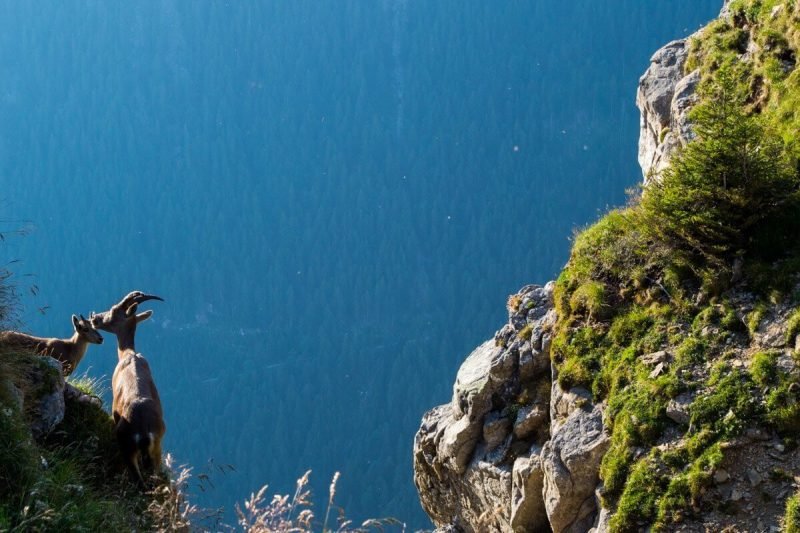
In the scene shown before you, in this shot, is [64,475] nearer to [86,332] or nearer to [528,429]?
[86,332]

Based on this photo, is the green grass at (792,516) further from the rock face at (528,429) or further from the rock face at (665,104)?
the rock face at (665,104)

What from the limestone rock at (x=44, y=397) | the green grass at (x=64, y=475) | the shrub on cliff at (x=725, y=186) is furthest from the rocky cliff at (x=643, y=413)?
the limestone rock at (x=44, y=397)

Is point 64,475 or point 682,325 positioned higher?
point 682,325

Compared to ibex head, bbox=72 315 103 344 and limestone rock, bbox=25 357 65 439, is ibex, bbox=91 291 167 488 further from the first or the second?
ibex head, bbox=72 315 103 344

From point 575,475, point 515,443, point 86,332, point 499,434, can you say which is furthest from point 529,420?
point 86,332

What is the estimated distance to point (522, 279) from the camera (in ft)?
315

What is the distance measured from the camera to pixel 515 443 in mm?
11867

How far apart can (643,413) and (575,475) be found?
1078mm

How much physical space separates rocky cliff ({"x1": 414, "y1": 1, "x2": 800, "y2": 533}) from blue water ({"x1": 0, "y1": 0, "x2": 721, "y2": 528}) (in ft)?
225

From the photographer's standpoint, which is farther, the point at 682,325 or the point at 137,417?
the point at 682,325

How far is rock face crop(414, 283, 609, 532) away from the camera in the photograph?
32.7 ft

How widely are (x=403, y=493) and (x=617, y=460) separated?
203 ft

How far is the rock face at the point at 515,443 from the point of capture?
9953 mm

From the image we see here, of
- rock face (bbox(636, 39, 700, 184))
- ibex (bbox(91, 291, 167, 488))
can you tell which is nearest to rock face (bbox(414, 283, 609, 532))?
rock face (bbox(636, 39, 700, 184))
